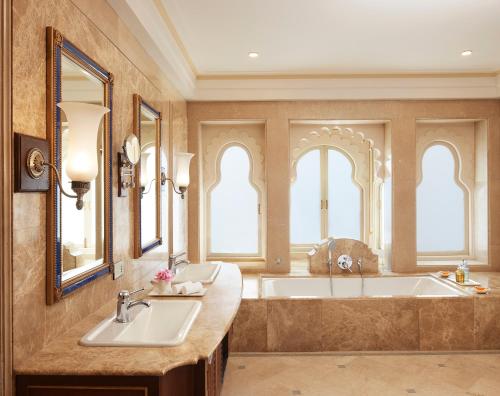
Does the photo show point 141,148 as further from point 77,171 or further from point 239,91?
point 239,91

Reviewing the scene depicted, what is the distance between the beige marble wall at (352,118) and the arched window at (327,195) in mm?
536

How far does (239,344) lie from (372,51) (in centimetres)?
263

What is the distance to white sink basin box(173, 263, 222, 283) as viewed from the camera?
10.1 ft

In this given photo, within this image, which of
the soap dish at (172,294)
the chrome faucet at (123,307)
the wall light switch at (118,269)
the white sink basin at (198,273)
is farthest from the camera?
the white sink basin at (198,273)

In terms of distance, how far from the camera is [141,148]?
272 cm

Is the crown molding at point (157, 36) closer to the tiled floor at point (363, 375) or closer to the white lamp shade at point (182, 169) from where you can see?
the white lamp shade at point (182, 169)

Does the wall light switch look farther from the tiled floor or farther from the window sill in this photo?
the window sill

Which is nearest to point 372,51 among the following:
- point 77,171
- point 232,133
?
point 232,133

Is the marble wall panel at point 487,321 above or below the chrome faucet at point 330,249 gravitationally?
below

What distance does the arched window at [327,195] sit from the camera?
4914 millimetres

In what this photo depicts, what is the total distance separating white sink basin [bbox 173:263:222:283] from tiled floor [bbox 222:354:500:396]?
712mm

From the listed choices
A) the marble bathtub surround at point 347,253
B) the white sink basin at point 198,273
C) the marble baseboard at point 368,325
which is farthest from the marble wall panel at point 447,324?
the white sink basin at point 198,273

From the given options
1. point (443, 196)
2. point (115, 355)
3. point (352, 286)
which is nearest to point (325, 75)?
point (443, 196)

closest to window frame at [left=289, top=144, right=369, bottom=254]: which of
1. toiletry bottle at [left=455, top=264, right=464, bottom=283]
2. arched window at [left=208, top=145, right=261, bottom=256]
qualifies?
arched window at [left=208, top=145, right=261, bottom=256]
